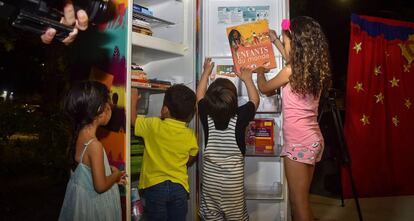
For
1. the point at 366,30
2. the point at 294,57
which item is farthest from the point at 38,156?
the point at 366,30

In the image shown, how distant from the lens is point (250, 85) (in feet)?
7.79

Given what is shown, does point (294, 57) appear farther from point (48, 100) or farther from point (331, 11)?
point (331, 11)

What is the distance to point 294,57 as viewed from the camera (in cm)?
206

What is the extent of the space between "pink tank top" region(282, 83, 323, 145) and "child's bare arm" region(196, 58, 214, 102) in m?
0.60

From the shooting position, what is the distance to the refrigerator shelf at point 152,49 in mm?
2205

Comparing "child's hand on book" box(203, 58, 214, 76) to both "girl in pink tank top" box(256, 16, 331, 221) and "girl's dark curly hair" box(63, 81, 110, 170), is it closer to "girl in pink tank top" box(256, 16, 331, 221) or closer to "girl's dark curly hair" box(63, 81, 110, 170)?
"girl in pink tank top" box(256, 16, 331, 221)

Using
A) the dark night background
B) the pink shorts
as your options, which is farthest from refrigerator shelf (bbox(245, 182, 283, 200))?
the dark night background

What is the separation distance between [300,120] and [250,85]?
1.52ft

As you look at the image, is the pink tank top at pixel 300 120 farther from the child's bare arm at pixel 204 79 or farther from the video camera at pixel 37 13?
the video camera at pixel 37 13

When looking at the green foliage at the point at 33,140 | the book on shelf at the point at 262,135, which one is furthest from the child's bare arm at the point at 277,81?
the green foliage at the point at 33,140

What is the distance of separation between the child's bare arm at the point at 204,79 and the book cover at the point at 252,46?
0.62ft

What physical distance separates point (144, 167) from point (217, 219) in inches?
22.5

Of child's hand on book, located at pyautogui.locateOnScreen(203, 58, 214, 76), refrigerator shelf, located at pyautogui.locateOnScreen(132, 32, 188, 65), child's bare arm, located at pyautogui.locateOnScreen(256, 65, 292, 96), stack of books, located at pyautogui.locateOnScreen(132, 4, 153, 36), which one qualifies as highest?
stack of books, located at pyautogui.locateOnScreen(132, 4, 153, 36)

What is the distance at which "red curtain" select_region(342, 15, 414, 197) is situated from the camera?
166 inches
